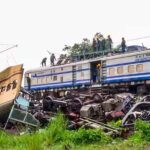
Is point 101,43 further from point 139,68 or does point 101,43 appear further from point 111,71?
point 139,68

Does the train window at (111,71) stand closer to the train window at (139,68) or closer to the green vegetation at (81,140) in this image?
the train window at (139,68)

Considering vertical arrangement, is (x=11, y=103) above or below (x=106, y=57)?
below

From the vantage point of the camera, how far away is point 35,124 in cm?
1608

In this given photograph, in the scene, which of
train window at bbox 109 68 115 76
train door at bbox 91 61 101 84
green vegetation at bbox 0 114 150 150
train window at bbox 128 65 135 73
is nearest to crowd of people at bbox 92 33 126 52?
train door at bbox 91 61 101 84

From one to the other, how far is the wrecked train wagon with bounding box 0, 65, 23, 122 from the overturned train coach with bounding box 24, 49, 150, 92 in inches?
490

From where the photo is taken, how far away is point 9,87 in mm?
18641

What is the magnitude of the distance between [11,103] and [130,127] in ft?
18.8

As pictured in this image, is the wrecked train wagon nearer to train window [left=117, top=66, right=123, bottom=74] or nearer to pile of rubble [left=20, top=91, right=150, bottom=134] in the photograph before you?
pile of rubble [left=20, top=91, right=150, bottom=134]

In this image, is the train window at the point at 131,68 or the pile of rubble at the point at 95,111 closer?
the pile of rubble at the point at 95,111

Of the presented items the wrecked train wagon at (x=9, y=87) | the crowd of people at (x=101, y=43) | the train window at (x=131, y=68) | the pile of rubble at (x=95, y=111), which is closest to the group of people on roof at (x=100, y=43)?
the crowd of people at (x=101, y=43)

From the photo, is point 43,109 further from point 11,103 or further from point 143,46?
point 143,46

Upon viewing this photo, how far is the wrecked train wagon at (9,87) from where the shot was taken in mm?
17438

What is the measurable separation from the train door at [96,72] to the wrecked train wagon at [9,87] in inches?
560

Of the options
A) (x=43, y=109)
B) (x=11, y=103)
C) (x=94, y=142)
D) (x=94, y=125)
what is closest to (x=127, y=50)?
(x=43, y=109)
